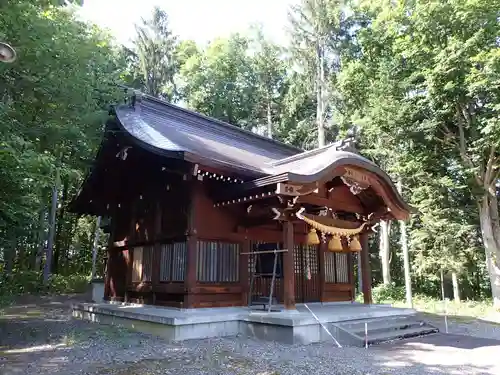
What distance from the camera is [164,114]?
37.3 feet

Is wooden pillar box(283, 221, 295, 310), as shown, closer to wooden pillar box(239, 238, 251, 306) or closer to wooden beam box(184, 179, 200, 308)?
wooden pillar box(239, 238, 251, 306)

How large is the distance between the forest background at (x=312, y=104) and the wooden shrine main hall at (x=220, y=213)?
150cm

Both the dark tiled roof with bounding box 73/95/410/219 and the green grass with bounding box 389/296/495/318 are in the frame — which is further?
the green grass with bounding box 389/296/495/318

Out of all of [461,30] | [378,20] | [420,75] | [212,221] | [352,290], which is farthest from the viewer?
[378,20]

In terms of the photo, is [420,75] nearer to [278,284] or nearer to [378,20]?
[378,20]

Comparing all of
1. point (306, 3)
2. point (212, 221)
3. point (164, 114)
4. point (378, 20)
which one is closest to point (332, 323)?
point (212, 221)

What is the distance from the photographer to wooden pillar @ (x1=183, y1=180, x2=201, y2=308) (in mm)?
7652

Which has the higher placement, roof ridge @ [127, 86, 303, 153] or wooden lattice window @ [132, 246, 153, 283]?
roof ridge @ [127, 86, 303, 153]

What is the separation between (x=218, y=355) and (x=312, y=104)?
20.4 m

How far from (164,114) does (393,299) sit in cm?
1277

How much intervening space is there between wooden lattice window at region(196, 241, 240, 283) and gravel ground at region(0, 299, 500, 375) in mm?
1482

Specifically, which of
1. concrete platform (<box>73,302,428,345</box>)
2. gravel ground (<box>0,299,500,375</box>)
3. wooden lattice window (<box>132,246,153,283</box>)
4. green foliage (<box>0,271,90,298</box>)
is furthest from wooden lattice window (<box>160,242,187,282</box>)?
green foliage (<box>0,271,90,298</box>)

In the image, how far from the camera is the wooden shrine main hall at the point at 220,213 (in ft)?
25.0

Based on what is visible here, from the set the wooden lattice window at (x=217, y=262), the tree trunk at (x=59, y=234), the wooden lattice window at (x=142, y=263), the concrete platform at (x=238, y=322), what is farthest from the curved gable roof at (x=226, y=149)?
the tree trunk at (x=59, y=234)
